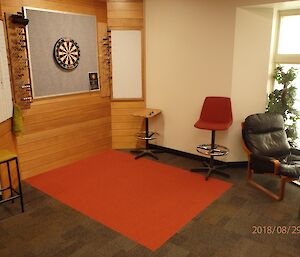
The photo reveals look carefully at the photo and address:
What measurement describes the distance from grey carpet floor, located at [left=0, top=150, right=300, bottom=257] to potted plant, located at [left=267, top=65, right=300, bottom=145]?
1.08m

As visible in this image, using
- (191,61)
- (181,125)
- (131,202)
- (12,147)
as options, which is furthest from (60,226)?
(191,61)

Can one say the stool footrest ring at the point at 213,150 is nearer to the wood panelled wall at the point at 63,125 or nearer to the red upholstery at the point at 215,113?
the red upholstery at the point at 215,113

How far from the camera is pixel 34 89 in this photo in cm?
395

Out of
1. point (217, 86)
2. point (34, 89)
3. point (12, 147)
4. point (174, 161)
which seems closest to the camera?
point (12, 147)

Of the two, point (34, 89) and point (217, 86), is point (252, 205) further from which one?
point (34, 89)

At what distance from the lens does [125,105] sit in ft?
16.6

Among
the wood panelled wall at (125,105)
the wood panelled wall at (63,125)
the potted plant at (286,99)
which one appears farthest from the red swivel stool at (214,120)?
the wood panelled wall at (63,125)

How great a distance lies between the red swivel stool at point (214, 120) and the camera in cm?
404

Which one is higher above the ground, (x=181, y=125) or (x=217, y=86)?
(x=217, y=86)

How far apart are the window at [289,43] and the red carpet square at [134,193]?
1.98 metres

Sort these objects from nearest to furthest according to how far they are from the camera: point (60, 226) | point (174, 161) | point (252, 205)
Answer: point (60, 226) < point (252, 205) < point (174, 161)

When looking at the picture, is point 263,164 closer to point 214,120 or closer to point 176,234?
point 214,120

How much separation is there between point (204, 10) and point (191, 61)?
74cm
